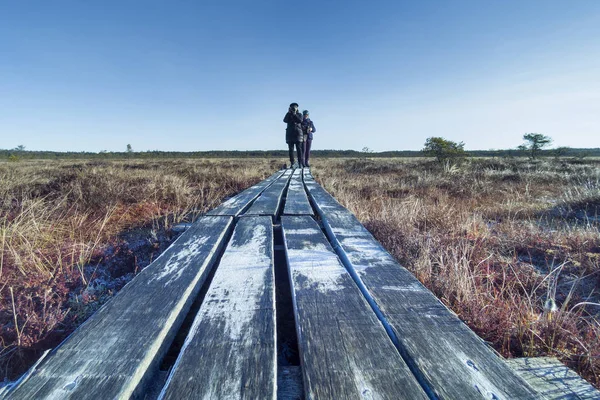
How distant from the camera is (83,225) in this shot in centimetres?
341

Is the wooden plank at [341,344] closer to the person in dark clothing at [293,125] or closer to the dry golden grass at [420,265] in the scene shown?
the dry golden grass at [420,265]

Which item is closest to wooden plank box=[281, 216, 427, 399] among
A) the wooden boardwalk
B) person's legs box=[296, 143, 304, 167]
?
the wooden boardwalk

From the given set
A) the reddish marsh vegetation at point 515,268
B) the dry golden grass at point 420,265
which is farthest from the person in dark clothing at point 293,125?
the dry golden grass at point 420,265

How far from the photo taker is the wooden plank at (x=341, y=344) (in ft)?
2.11

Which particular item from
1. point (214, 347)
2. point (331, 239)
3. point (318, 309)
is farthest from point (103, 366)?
point (331, 239)

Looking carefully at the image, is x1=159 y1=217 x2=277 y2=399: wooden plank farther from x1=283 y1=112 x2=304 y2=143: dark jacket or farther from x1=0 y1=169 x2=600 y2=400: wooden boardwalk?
x1=283 y1=112 x2=304 y2=143: dark jacket

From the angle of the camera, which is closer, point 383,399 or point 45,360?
point 383,399

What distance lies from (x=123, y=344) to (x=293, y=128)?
8.71 m

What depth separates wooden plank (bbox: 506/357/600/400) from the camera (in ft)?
2.41

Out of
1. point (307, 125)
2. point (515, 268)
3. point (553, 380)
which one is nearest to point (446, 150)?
point (307, 125)

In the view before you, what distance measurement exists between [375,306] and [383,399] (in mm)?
379

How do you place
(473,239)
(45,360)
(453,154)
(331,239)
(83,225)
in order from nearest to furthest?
(45,360) → (331,239) → (473,239) → (83,225) → (453,154)

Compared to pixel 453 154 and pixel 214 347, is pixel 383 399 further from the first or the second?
pixel 453 154

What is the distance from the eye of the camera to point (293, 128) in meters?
9.04
